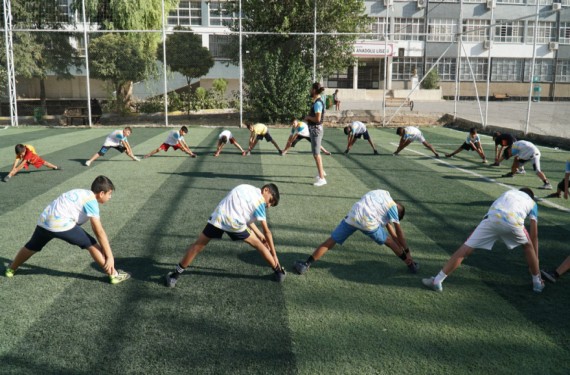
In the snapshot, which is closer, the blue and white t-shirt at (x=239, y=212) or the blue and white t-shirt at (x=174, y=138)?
the blue and white t-shirt at (x=239, y=212)

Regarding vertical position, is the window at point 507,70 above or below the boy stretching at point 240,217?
above

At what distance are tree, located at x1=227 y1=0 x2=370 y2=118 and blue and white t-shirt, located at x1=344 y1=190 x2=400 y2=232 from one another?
1862 centimetres

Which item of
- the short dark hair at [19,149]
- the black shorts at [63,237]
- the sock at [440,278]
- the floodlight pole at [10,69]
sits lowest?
the sock at [440,278]

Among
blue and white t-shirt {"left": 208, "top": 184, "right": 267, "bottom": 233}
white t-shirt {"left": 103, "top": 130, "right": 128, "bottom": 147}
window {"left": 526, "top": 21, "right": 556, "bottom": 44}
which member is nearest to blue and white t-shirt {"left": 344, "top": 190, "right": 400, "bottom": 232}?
blue and white t-shirt {"left": 208, "top": 184, "right": 267, "bottom": 233}

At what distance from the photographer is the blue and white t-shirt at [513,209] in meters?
4.86

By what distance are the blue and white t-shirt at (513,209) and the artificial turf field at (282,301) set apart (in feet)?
2.53

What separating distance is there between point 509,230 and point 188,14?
1816 inches

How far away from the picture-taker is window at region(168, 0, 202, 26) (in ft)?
152

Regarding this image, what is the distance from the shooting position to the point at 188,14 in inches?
1838

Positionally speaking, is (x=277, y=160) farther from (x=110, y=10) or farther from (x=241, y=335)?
(x=110, y=10)

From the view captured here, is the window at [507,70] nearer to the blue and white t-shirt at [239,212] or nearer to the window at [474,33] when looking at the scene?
the window at [474,33]

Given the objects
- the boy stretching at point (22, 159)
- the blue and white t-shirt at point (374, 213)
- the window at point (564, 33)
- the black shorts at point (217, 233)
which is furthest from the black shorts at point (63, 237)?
the window at point (564, 33)

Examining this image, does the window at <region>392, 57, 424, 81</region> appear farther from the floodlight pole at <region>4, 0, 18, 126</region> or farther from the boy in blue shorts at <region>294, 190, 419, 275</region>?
the boy in blue shorts at <region>294, 190, 419, 275</region>

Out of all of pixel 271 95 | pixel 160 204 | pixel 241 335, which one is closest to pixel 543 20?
pixel 271 95
